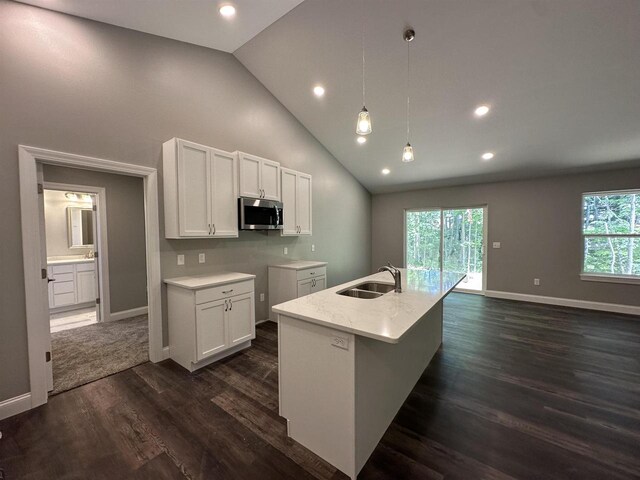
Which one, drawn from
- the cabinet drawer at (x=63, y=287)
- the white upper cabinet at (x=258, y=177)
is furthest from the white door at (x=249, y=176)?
the cabinet drawer at (x=63, y=287)

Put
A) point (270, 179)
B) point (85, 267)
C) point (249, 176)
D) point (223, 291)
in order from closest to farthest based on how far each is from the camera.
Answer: point (223, 291)
point (249, 176)
point (270, 179)
point (85, 267)

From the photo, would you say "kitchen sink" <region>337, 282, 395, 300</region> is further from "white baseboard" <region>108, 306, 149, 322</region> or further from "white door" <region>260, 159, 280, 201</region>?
"white baseboard" <region>108, 306, 149, 322</region>

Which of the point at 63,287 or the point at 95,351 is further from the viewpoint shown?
the point at 63,287

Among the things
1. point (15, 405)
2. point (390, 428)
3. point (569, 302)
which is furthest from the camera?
point (569, 302)

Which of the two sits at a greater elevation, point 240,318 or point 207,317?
point 207,317

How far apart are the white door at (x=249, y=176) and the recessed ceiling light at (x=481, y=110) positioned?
305 cm

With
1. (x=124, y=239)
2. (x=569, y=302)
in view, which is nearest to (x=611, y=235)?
(x=569, y=302)

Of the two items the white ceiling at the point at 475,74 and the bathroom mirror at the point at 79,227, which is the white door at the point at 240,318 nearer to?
the white ceiling at the point at 475,74

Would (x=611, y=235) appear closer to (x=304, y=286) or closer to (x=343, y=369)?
(x=304, y=286)

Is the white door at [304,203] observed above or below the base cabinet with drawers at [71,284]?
above

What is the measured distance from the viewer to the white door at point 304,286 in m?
3.85

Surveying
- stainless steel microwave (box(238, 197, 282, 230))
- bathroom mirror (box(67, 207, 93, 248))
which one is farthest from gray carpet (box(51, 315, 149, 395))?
bathroom mirror (box(67, 207, 93, 248))

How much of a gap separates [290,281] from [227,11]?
320 centimetres

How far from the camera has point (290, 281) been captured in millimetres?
3859
